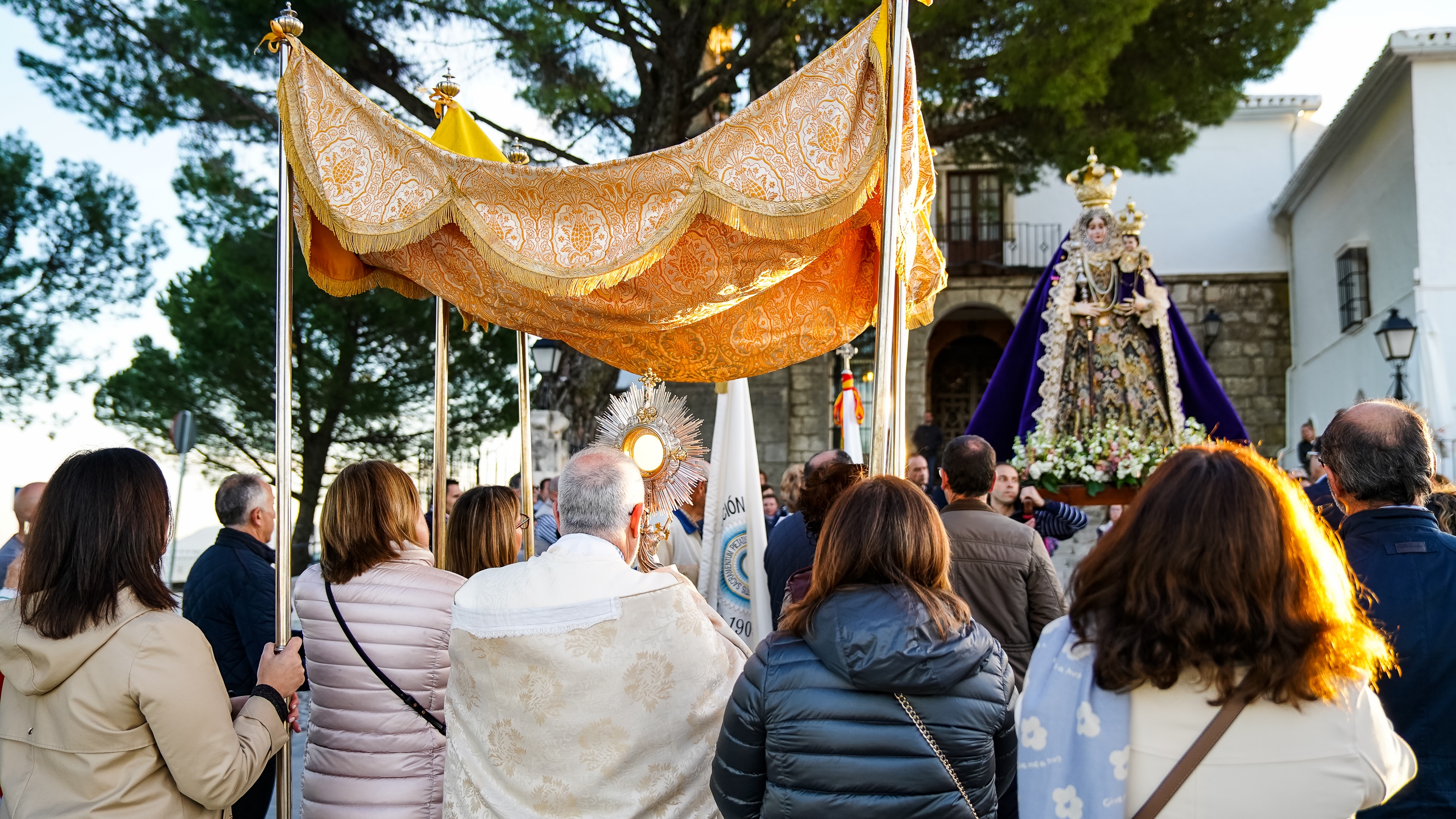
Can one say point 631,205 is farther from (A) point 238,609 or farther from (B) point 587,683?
(A) point 238,609

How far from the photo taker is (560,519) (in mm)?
2434

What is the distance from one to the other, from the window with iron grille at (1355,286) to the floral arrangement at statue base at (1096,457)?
402 inches

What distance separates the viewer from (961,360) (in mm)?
18875

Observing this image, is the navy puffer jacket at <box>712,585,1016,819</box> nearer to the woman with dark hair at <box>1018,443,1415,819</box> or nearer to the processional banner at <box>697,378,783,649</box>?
the woman with dark hair at <box>1018,443,1415,819</box>

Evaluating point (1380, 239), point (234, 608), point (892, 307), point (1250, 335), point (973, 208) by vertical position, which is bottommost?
point (234, 608)

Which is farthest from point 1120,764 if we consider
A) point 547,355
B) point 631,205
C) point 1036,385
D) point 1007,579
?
point 547,355

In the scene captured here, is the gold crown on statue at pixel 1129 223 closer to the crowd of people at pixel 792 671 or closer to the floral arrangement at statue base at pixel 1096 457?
the floral arrangement at statue base at pixel 1096 457

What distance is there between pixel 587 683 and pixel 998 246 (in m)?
15.8

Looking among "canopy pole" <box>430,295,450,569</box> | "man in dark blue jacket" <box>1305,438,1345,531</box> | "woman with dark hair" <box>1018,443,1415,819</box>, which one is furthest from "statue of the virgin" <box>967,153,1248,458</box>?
"woman with dark hair" <box>1018,443,1415,819</box>

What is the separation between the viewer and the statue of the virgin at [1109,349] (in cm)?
527

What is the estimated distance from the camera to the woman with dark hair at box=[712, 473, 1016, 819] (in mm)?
1887

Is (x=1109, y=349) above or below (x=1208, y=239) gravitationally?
below

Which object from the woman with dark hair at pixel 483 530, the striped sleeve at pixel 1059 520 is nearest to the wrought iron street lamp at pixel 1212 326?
the striped sleeve at pixel 1059 520

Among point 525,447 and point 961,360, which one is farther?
point 961,360
